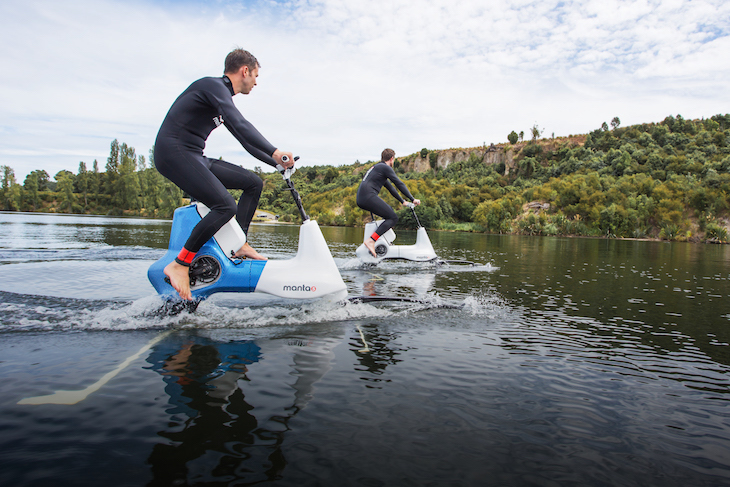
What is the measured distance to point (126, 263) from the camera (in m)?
9.63

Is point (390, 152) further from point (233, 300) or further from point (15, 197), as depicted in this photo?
point (15, 197)

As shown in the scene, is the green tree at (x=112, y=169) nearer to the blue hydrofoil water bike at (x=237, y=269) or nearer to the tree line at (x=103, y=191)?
the tree line at (x=103, y=191)

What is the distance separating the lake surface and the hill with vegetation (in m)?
12.4

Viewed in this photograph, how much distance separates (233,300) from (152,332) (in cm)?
186

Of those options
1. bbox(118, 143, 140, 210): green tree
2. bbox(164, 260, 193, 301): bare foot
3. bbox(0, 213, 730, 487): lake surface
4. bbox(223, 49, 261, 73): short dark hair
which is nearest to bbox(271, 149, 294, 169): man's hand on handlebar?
bbox(223, 49, 261, 73): short dark hair

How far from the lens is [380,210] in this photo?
10508 mm

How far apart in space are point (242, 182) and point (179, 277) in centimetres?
139

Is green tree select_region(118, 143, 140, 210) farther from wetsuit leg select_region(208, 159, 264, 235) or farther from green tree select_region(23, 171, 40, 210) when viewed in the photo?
wetsuit leg select_region(208, 159, 264, 235)

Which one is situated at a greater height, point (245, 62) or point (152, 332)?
point (245, 62)

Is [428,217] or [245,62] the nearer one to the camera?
[245,62]

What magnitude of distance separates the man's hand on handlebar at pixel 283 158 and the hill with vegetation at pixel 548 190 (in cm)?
1204

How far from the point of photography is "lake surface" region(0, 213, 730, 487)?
1938 millimetres

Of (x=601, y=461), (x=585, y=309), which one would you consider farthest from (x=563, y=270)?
(x=601, y=461)

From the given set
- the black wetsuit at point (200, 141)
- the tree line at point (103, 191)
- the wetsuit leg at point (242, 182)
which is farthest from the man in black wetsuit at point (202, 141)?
the tree line at point (103, 191)
